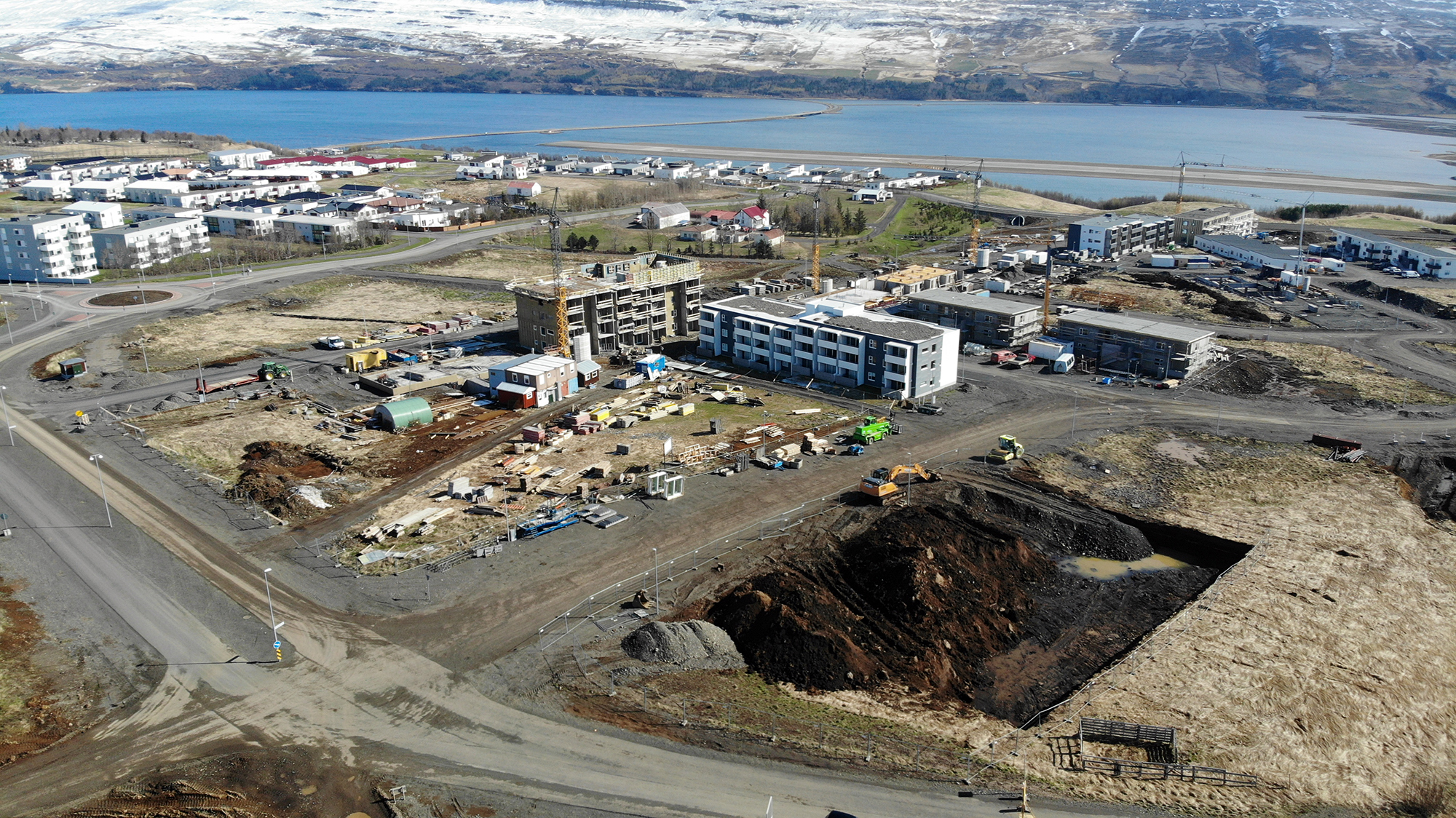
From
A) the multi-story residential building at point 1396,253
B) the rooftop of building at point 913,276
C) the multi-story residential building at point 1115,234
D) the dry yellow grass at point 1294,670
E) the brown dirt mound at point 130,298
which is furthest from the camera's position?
the multi-story residential building at point 1115,234

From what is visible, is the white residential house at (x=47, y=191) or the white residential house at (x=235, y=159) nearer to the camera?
the white residential house at (x=47, y=191)

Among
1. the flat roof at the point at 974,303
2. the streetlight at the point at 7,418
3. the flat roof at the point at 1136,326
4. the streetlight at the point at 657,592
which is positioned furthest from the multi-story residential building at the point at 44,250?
the flat roof at the point at 1136,326

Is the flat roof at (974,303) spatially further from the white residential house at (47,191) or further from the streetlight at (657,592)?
the white residential house at (47,191)

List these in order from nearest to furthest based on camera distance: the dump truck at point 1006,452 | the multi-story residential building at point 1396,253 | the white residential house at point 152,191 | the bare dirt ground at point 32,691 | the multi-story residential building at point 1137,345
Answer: the bare dirt ground at point 32,691 < the dump truck at point 1006,452 < the multi-story residential building at point 1137,345 < the multi-story residential building at point 1396,253 < the white residential house at point 152,191

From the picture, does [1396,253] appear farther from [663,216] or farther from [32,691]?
[32,691]

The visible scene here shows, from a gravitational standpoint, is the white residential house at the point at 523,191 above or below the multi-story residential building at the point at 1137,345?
above

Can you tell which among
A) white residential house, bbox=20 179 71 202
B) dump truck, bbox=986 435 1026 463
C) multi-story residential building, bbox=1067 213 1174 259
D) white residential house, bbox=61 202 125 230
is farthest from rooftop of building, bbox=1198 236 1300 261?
white residential house, bbox=20 179 71 202

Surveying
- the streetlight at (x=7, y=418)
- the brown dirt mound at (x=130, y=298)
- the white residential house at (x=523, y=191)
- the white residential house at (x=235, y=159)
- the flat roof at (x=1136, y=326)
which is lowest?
the streetlight at (x=7, y=418)
